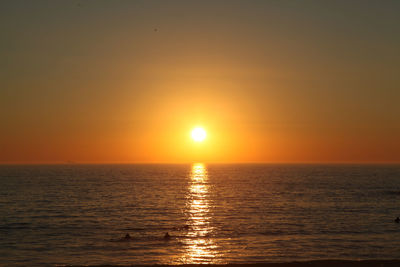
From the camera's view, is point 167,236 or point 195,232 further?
point 195,232

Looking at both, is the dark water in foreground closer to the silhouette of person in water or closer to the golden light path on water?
the golden light path on water

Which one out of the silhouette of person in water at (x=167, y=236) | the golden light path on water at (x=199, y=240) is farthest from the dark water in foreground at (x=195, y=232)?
the silhouette of person in water at (x=167, y=236)

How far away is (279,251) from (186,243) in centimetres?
1064

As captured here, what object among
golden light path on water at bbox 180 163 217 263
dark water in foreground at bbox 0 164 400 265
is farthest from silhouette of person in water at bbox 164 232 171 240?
golden light path on water at bbox 180 163 217 263

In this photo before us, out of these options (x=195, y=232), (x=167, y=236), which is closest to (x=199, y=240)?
(x=167, y=236)

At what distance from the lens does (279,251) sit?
41.2m

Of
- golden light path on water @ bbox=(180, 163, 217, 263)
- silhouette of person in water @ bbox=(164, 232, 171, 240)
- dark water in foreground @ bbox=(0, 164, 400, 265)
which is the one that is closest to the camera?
golden light path on water @ bbox=(180, 163, 217, 263)

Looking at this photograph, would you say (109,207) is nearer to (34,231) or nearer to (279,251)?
(34,231)

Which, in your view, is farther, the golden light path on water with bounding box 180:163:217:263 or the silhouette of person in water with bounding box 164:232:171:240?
the silhouette of person in water with bounding box 164:232:171:240

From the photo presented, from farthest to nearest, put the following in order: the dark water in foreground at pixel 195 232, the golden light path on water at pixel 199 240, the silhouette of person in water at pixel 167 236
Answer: the silhouette of person in water at pixel 167 236
the dark water in foreground at pixel 195 232
the golden light path on water at pixel 199 240

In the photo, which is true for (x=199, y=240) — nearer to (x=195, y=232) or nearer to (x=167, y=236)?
(x=167, y=236)

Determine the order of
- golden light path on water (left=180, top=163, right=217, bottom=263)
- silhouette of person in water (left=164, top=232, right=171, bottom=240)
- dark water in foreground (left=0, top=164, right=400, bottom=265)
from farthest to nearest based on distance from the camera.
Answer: silhouette of person in water (left=164, top=232, right=171, bottom=240)
dark water in foreground (left=0, top=164, right=400, bottom=265)
golden light path on water (left=180, top=163, right=217, bottom=263)

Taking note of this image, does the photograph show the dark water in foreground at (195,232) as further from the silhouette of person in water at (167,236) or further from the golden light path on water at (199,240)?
the silhouette of person in water at (167,236)

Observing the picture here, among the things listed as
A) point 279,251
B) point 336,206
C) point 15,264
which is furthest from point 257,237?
point 336,206
